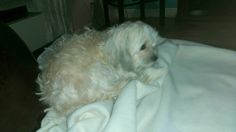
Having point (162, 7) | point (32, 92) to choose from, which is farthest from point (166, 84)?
point (162, 7)

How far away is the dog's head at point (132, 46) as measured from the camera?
1.32 meters

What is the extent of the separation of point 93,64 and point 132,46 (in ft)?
0.88

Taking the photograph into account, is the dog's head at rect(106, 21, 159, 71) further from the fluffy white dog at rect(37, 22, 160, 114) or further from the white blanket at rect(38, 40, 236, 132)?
the white blanket at rect(38, 40, 236, 132)

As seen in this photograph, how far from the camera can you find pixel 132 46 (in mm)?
1360

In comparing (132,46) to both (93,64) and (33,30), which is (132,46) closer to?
(93,64)

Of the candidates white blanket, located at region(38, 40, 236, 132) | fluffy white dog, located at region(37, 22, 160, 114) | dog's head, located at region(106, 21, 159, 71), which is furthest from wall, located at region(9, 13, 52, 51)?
white blanket, located at region(38, 40, 236, 132)

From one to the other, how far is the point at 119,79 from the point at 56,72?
0.31 metres

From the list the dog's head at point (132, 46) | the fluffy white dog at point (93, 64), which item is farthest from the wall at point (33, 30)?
the dog's head at point (132, 46)

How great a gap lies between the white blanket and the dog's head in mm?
197

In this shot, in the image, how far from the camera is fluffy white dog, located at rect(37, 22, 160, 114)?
1095 millimetres

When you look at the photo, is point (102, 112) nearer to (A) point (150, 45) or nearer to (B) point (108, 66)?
(B) point (108, 66)

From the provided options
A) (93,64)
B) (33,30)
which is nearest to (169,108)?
(93,64)

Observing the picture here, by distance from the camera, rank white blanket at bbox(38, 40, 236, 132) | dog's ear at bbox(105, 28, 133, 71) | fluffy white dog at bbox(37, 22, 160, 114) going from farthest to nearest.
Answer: dog's ear at bbox(105, 28, 133, 71), fluffy white dog at bbox(37, 22, 160, 114), white blanket at bbox(38, 40, 236, 132)

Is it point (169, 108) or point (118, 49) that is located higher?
point (118, 49)
